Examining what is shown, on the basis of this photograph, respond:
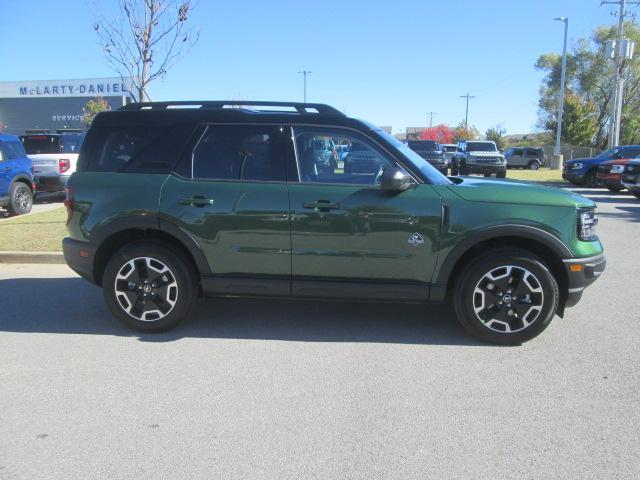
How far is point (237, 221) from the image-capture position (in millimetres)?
4672

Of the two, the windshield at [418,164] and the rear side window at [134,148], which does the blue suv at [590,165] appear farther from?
the rear side window at [134,148]

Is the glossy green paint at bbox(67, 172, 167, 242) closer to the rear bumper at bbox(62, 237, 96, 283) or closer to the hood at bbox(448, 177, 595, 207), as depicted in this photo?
the rear bumper at bbox(62, 237, 96, 283)

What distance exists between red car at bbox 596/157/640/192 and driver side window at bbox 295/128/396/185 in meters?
15.3

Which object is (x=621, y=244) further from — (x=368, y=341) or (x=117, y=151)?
(x=117, y=151)

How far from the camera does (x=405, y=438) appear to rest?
319cm

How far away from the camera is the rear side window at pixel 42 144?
15523mm

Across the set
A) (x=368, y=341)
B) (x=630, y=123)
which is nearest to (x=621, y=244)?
(x=368, y=341)

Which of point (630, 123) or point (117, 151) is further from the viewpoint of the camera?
point (630, 123)

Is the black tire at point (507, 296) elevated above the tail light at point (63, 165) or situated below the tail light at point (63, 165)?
below

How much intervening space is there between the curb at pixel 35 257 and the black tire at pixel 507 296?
578 centimetres

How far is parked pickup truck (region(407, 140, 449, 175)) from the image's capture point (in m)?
26.3

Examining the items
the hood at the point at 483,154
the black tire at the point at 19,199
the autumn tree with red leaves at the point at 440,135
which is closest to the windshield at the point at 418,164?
the black tire at the point at 19,199

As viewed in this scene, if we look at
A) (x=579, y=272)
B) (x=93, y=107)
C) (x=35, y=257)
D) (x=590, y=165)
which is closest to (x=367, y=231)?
(x=579, y=272)

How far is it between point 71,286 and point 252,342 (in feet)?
10.1
